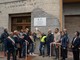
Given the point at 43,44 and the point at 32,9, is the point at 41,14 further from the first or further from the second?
the point at 43,44

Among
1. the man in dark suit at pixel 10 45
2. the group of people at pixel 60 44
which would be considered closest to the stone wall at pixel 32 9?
the group of people at pixel 60 44

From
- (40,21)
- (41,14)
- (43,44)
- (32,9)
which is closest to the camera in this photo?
(43,44)

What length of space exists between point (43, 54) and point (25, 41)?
1681 mm

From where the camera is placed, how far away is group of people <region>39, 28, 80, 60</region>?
14785 millimetres

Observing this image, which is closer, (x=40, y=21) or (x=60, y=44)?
(x=60, y=44)

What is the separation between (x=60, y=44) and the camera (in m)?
15.7

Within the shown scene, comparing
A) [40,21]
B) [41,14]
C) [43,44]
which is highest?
[41,14]

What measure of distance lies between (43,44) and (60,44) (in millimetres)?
1964

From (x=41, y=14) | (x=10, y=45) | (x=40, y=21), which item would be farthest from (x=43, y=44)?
(x=10, y=45)

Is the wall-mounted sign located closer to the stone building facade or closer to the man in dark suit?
the stone building facade

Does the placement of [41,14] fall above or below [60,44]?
above

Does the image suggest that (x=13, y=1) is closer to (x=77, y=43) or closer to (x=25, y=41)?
(x=25, y=41)

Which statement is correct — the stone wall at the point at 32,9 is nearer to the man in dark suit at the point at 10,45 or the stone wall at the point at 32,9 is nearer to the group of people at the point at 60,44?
the group of people at the point at 60,44

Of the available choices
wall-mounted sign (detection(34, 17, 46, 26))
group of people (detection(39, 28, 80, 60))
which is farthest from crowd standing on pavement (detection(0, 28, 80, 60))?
wall-mounted sign (detection(34, 17, 46, 26))
